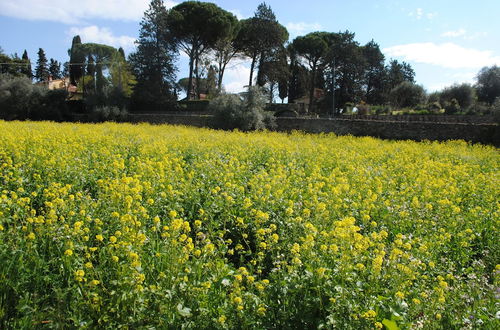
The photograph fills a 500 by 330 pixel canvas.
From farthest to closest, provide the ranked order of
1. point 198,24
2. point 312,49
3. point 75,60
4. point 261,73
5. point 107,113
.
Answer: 1. point 75,60
2. point 312,49
3. point 261,73
4. point 198,24
5. point 107,113

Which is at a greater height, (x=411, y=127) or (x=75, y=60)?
(x=75, y=60)

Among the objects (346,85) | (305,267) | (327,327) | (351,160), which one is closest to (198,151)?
(351,160)

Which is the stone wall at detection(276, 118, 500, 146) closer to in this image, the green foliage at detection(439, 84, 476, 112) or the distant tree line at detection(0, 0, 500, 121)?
the distant tree line at detection(0, 0, 500, 121)

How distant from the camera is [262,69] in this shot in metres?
44.7

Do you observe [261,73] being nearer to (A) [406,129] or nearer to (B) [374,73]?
(B) [374,73]

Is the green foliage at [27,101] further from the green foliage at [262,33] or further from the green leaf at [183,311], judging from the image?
the green leaf at [183,311]

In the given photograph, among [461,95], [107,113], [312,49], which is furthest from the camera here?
[312,49]

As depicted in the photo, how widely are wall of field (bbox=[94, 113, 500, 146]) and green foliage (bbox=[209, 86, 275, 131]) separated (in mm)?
1798

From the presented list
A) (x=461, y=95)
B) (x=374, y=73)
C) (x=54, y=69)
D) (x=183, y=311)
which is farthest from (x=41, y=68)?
(x=183, y=311)

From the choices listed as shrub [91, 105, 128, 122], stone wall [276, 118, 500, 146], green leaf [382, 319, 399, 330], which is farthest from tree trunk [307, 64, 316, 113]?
green leaf [382, 319, 399, 330]

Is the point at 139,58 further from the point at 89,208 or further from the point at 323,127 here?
the point at 89,208

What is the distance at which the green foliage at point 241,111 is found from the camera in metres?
23.5

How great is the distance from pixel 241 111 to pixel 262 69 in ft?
74.1

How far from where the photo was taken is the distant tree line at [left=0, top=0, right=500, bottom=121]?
37500 mm
